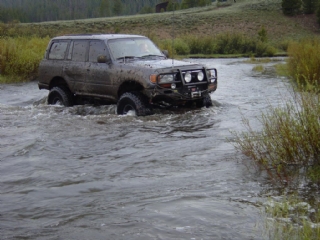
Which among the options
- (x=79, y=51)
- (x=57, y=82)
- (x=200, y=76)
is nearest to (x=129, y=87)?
(x=200, y=76)

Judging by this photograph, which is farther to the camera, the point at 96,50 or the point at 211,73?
the point at 96,50

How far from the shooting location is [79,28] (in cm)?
7225

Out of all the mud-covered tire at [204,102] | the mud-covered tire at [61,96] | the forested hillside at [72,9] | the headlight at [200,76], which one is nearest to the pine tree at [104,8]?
the forested hillside at [72,9]

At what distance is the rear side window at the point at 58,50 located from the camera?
1240 cm

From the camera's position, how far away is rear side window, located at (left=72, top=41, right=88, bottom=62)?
11.7m

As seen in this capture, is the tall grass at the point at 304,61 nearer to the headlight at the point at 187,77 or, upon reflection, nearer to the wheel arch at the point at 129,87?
the headlight at the point at 187,77

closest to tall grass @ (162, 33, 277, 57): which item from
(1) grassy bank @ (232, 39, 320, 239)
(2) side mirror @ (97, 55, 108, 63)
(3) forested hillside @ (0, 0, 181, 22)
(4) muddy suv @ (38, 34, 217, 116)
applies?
(4) muddy suv @ (38, 34, 217, 116)

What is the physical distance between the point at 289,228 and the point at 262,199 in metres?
0.97

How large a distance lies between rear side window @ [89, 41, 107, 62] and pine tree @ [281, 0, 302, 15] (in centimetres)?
6130

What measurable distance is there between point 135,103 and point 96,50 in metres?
1.86

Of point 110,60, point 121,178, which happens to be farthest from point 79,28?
point 121,178

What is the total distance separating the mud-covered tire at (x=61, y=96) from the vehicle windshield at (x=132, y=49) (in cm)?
193

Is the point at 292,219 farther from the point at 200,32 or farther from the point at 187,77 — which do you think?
the point at 200,32

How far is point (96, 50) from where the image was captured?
11.4m
